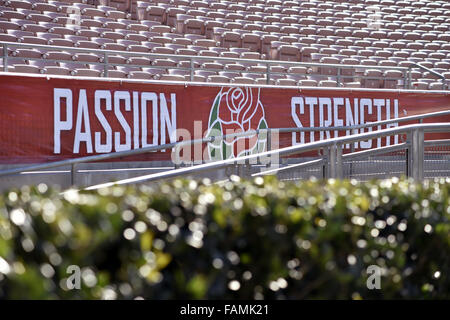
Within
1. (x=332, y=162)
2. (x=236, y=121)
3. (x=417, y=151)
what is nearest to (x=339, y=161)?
(x=332, y=162)

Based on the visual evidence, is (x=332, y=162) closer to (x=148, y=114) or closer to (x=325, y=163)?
(x=325, y=163)

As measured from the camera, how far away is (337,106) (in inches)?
470

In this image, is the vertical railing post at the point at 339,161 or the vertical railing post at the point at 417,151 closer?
the vertical railing post at the point at 339,161

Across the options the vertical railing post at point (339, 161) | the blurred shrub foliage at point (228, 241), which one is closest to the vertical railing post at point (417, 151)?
the vertical railing post at point (339, 161)

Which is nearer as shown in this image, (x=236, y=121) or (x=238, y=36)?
(x=236, y=121)

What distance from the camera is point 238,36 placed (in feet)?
53.0

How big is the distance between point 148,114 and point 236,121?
1.51m

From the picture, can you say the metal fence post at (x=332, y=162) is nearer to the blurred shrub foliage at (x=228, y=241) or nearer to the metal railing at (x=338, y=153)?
the metal railing at (x=338, y=153)

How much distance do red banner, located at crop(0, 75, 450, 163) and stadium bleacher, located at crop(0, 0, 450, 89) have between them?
1.05m

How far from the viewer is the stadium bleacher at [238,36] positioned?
12453 millimetres

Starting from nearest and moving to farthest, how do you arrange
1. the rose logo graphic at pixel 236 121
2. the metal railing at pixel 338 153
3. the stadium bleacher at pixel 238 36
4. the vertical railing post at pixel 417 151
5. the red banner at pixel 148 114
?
the metal railing at pixel 338 153, the vertical railing post at pixel 417 151, the red banner at pixel 148 114, the rose logo graphic at pixel 236 121, the stadium bleacher at pixel 238 36
